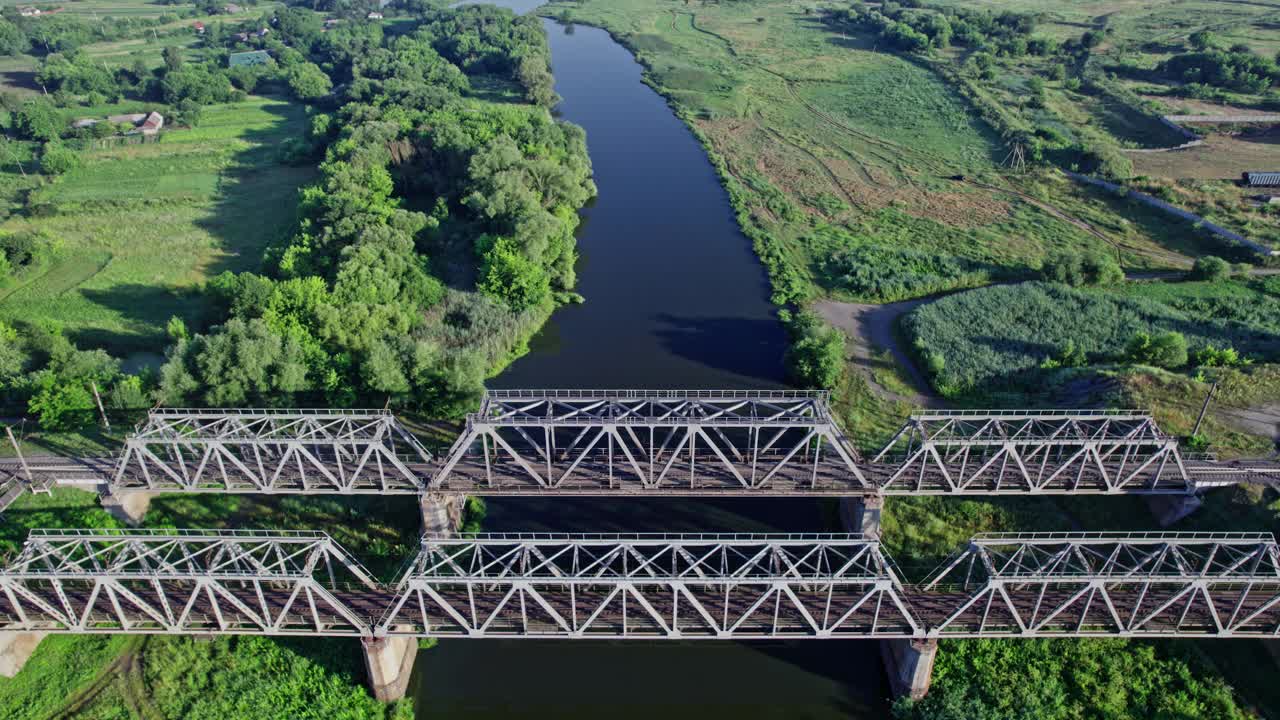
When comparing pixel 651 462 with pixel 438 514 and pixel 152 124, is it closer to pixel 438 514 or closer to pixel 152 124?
pixel 438 514

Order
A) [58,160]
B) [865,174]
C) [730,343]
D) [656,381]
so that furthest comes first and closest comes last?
[865,174] < [58,160] < [730,343] < [656,381]

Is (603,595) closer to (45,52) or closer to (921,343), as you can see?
(921,343)

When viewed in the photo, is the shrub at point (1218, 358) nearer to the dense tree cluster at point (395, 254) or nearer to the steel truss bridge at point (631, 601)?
the steel truss bridge at point (631, 601)

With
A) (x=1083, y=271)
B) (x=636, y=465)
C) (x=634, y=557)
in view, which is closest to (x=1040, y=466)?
(x=636, y=465)

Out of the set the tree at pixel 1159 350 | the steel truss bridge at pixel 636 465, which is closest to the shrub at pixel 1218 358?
the tree at pixel 1159 350

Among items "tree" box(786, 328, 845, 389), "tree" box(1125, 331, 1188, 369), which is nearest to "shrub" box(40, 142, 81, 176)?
"tree" box(786, 328, 845, 389)

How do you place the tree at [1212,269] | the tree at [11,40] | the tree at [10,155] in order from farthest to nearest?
the tree at [11,40]
the tree at [10,155]
the tree at [1212,269]
